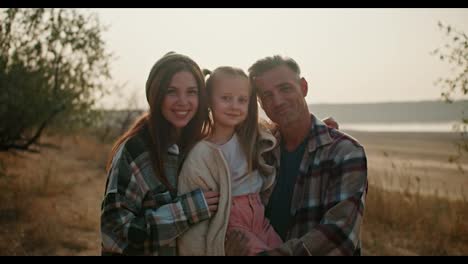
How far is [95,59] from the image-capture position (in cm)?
1031

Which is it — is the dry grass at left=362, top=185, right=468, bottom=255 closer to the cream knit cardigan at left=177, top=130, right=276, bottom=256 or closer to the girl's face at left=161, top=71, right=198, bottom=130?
the cream knit cardigan at left=177, top=130, right=276, bottom=256

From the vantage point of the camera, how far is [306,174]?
9.86ft

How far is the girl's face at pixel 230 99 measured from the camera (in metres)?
3.08

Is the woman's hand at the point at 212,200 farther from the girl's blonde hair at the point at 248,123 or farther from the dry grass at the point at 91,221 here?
the dry grass at the point at 91,221

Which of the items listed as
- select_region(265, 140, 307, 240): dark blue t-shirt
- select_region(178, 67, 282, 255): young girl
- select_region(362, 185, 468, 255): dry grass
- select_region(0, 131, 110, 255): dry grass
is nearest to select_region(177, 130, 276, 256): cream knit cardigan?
select_region(178, 67, 282, 255): young girl

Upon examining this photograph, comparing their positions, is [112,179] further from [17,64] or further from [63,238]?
[17,64]

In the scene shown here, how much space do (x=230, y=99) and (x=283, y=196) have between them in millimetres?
709

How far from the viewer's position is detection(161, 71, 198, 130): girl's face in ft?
9.68

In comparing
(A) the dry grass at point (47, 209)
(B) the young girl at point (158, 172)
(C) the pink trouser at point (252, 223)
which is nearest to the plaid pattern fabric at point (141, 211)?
(B) the young girl at point (158, 172)

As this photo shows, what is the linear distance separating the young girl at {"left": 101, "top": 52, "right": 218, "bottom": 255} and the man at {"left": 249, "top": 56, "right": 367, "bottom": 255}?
18.9 inches

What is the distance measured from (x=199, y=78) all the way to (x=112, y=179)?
2.69 feet

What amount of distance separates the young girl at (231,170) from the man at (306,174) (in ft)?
0.43

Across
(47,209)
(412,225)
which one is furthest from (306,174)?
(47,209)
